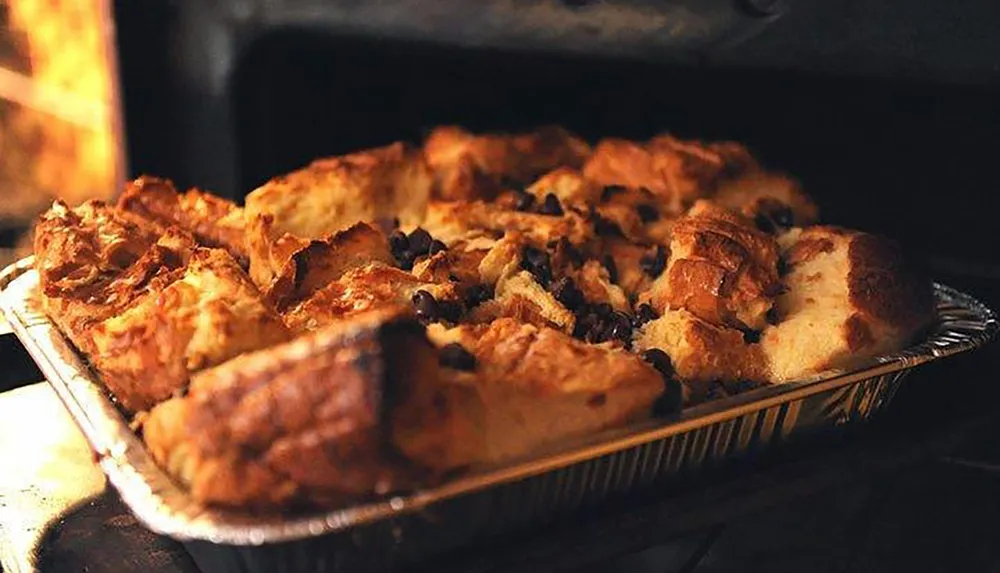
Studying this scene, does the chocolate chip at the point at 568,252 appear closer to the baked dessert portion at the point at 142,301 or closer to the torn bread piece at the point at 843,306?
the torn bread piece at the point at 843,306

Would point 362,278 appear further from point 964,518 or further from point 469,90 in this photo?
point 469,90

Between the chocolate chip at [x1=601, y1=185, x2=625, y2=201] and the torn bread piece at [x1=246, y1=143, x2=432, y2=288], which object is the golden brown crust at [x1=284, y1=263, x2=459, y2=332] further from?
the chocolate chip at [x1=601, y1=185, x2=625, y2=201]

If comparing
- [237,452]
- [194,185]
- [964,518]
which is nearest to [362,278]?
[237,452]

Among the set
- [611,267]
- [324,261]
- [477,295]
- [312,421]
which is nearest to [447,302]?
[477,295]

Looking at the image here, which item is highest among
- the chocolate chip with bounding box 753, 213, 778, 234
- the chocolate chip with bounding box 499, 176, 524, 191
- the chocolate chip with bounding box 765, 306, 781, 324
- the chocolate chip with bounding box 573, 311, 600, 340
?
the chocolate chip with bounding box 753, 213, 778, 234

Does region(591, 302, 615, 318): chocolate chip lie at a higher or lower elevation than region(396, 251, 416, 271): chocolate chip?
higher

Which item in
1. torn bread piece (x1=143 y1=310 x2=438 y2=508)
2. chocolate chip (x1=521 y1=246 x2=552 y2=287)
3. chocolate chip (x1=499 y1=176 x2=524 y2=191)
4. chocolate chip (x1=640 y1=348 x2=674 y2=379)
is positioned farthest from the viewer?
chocolate chip (x1=499 y1=176 x2=524 y2=191)

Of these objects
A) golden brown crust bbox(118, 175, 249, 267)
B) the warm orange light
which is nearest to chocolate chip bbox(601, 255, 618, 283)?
golden brown crust bbox(118, 175, 249, 267)
